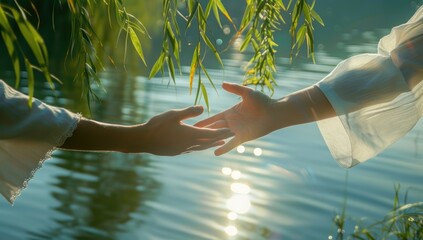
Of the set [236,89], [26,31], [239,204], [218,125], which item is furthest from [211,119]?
[239,204]

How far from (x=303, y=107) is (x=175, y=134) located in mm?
444

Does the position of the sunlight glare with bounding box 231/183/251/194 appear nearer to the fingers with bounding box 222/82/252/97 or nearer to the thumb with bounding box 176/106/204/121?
the fingers with bounding box 222/82/252/97

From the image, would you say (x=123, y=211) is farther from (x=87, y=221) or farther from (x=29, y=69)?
(x=29, y=69)

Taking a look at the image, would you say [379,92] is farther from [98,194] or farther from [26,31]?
[98,194]

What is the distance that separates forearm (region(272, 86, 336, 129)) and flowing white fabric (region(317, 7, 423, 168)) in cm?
4

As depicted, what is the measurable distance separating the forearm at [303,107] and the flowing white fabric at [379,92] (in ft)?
0.12

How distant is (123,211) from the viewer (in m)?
6.25

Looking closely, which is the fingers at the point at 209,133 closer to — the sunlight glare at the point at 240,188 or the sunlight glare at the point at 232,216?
the sunlight glare at the point at 232,216

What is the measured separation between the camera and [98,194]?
6.65 m

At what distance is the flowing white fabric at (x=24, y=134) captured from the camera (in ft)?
5.30

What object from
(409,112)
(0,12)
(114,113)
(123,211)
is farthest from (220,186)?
(0,12)

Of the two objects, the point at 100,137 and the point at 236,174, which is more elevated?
the point at 100,137

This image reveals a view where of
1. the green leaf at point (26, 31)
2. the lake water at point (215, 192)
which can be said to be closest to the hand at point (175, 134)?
the green leaf at point (26, 31)

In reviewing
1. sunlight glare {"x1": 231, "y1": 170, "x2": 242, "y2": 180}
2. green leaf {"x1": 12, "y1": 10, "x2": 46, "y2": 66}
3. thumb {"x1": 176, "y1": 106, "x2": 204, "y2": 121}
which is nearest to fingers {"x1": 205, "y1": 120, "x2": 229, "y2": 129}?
thumb {"x1": 176, "y1": 106, "x2": 204, "y2": 121}
